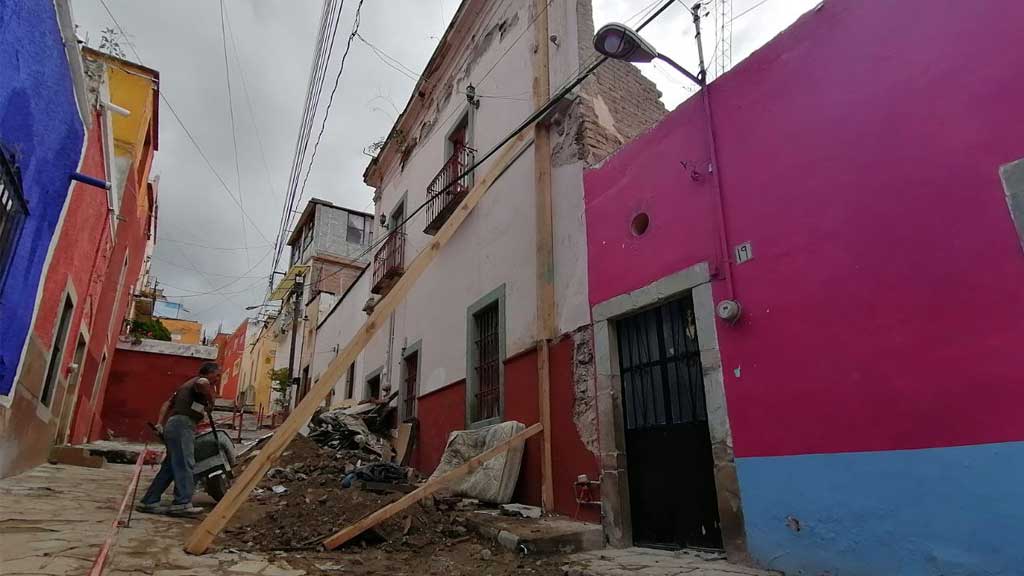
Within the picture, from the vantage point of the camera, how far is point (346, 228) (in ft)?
80.7

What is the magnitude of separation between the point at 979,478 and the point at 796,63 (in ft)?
10.5

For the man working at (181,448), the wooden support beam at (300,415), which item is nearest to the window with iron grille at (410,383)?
the wooden support beam at (300,415)

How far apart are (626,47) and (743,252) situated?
86.4 inches

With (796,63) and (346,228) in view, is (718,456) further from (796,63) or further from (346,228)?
(346,228)

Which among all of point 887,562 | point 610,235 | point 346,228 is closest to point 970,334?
point 887,562

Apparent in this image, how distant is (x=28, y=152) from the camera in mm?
4688

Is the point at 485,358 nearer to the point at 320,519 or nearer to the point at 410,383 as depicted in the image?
the point at 410,383

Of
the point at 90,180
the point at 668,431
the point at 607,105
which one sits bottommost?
the point at 668,431

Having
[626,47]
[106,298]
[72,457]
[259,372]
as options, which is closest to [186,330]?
[259,372]

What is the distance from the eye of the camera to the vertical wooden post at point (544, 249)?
19.9ft

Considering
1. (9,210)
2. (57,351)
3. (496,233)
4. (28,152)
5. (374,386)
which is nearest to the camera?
(9,210)

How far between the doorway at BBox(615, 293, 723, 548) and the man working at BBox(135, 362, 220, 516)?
13.4 feet

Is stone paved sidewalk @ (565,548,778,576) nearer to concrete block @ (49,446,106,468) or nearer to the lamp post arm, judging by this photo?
the lamp post arm

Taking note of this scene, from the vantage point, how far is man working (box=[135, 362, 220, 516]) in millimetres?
5039
